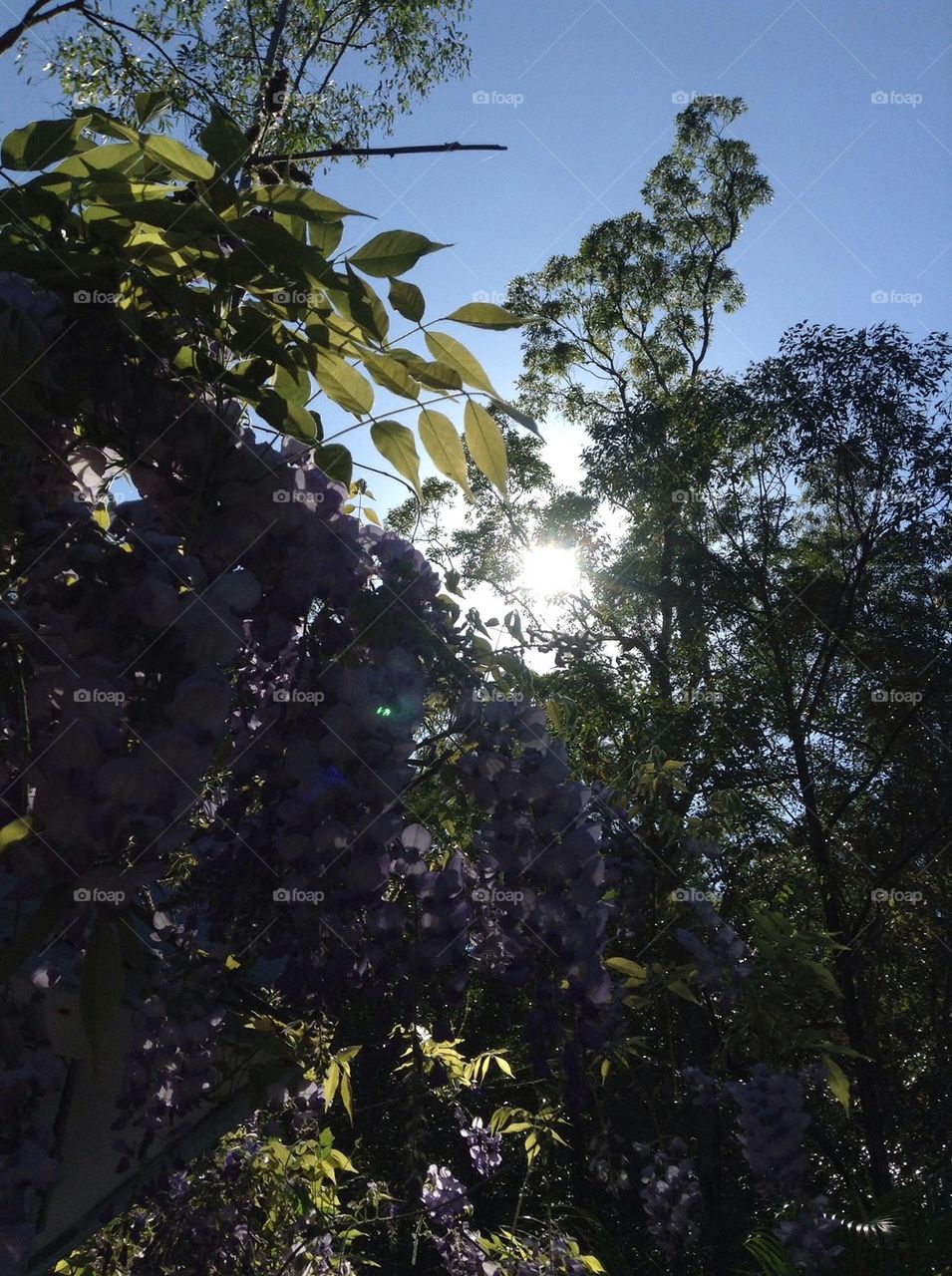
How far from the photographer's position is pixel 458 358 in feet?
3.00

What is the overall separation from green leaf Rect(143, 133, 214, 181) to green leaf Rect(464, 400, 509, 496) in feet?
1.02

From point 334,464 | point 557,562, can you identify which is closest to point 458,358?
point 334,464

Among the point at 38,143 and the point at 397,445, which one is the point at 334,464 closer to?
the point at 397,445

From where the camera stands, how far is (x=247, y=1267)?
2.50 metres

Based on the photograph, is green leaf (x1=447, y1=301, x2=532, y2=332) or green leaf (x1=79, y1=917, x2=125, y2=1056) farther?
green leaf (x1=447, y1=301, x2=532, y2=332)

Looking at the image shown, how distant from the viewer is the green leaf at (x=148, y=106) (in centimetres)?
95

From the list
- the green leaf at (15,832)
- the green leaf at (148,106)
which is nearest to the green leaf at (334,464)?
the green leaf at (148,106)

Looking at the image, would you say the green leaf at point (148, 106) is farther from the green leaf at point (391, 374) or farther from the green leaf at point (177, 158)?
the green leaf at point (391, 374)

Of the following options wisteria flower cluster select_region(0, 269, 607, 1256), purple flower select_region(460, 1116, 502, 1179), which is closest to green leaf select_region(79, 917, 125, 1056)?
wisteria flower cluster select_region(0, 269, 607, 1256)

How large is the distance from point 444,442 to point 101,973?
0.60 metres

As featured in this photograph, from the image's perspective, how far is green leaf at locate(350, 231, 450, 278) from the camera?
859 millimetres

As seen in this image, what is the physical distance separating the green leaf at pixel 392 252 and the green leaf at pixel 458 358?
74mm

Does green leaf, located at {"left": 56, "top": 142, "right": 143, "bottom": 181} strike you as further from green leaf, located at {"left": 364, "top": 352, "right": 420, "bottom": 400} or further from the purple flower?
the purple flower

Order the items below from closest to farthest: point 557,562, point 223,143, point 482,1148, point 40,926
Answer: point 40,926
point 223,143
point 482,1148
point 557,562
